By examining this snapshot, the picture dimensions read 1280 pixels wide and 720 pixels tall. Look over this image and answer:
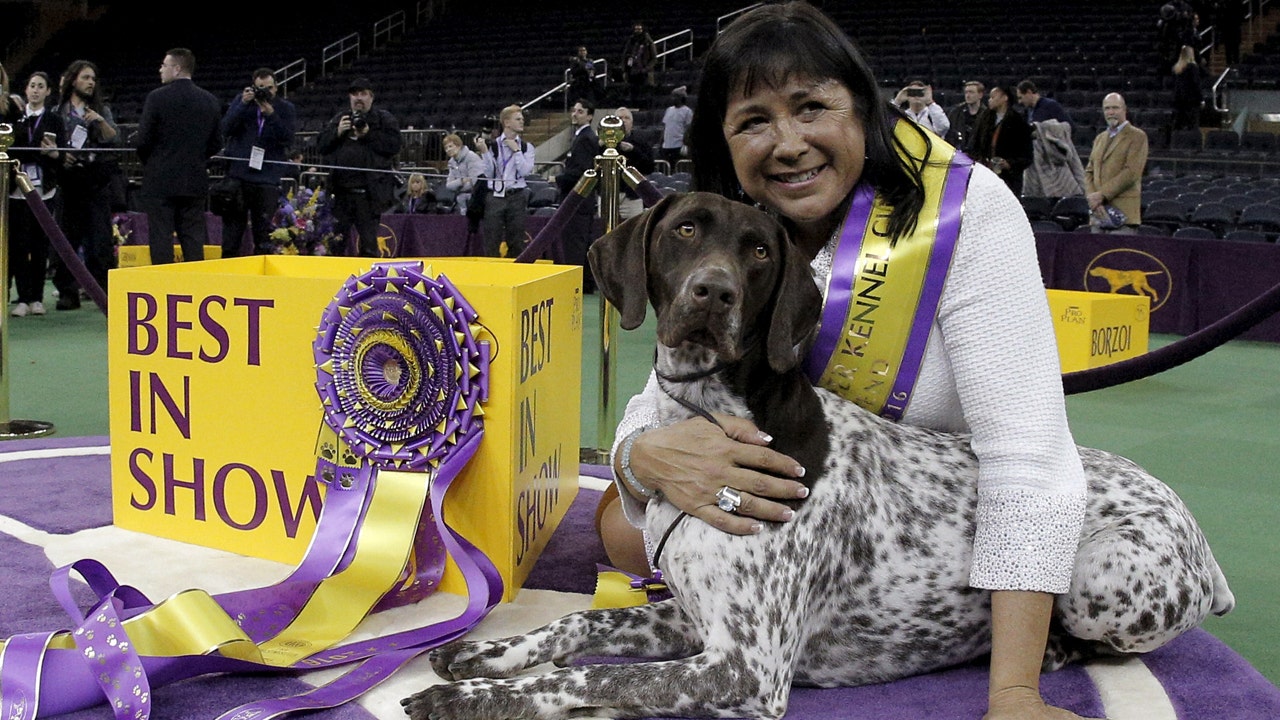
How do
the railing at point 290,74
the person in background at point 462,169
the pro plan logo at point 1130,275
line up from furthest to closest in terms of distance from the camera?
the railing at point 290,74
the person in background at point 462,169
the pro plan logo at point 1130,275

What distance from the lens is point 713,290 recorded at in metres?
2.00

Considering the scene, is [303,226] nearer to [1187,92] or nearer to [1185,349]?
[1185,349]

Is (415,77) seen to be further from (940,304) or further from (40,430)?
(940,304)

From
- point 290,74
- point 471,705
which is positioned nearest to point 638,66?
point 290,74

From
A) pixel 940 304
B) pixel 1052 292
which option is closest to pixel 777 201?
pixel 940 304

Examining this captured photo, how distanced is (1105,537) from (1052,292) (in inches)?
179

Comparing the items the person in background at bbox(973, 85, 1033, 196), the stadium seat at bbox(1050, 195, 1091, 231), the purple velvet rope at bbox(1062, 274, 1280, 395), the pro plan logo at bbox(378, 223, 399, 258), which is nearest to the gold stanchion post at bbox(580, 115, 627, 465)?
the purple velvet rope at bbox(1062, 274, 1280, 395)

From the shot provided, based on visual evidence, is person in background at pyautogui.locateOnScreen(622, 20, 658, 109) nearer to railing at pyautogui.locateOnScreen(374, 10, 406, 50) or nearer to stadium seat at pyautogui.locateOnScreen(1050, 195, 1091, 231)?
railing at pyautogui.locateOnScreen(374, 10, 406, 50)

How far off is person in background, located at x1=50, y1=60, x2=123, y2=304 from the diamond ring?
7.39 meters

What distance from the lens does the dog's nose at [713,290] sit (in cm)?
200

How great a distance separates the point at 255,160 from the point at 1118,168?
7.03m

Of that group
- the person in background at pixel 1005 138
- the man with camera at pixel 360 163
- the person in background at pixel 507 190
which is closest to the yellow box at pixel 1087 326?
the person in background at pixel 1005 138

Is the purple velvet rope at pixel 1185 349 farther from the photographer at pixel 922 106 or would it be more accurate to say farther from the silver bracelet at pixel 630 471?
the photographer at pixel 922 106

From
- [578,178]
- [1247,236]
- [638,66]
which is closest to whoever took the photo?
[1247,236]
